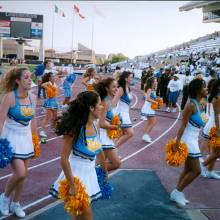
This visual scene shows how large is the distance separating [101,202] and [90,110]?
2.03 metres

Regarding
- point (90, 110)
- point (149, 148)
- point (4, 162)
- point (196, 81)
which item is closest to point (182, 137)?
point (196, 81)

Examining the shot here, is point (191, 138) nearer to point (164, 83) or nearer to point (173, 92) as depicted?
point (173, 92)

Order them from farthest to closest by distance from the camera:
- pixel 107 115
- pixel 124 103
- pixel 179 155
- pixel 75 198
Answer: pixel 124 103 < pixel 107 115 < pixel 179 155 < pixel 75 198

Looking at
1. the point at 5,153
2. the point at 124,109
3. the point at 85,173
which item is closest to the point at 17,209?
the point at 5,153

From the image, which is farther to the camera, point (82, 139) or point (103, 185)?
point (103, 185)

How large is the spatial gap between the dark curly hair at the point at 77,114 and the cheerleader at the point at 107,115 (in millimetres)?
1647

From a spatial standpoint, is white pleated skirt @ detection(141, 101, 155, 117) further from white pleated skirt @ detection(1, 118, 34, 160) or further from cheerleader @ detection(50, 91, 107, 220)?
cheerleader @ detection(50, 91, 107, 220)

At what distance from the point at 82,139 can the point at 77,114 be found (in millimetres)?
233

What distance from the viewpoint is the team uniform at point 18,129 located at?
429 centimetres

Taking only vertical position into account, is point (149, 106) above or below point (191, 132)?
below

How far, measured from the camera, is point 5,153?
403 cm

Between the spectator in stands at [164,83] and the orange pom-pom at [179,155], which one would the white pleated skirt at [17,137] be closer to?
the orange pom-pom at [179,155]

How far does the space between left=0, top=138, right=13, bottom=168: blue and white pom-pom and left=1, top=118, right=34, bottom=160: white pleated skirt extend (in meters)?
0.15

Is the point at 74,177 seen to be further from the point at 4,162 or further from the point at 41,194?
the point at 41,194
